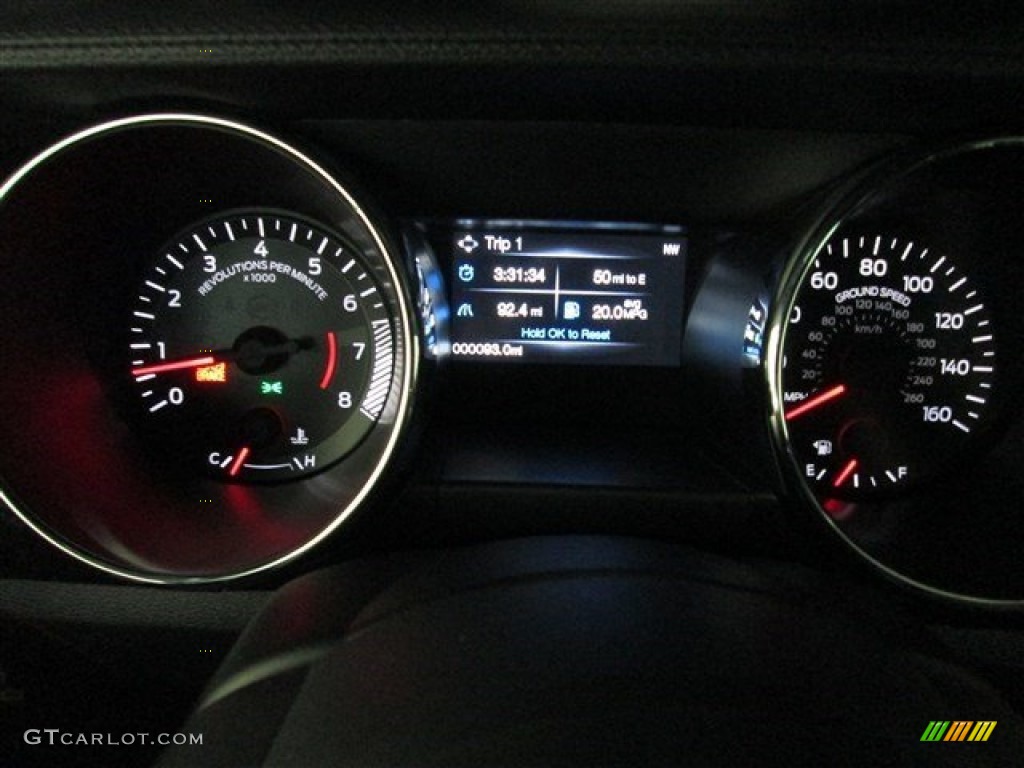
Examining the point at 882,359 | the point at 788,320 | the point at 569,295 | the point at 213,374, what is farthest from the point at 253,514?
the point at 882,359

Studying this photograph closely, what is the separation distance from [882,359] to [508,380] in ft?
2.55

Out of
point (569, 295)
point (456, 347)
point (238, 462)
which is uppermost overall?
point (569, 295)

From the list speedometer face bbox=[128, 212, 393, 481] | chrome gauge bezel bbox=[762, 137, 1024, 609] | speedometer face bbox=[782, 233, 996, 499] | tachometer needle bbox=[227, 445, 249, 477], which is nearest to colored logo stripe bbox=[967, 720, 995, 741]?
chrome gauge bezel bbox=[762, 137, 1024, 609]

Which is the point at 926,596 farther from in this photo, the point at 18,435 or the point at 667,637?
the point at 18,435

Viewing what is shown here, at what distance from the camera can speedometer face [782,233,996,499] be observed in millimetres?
2066

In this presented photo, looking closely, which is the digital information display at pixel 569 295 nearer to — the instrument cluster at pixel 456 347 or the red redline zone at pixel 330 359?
the instrument cluster at pixel 456 347

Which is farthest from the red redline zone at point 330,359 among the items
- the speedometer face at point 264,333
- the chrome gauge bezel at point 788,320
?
the chrome gauge bezel at point 788,320

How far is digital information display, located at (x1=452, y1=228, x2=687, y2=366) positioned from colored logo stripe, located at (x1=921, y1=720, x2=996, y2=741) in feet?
3.65

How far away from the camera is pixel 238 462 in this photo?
213 centimetres

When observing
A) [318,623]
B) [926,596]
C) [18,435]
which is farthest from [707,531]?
[18,435]

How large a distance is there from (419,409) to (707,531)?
22.2 inches

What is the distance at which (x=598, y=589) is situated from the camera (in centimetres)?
147

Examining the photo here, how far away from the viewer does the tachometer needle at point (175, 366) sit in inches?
83.1

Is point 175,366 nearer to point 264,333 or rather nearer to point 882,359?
point 264,333
